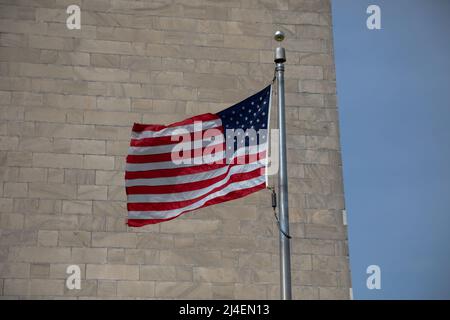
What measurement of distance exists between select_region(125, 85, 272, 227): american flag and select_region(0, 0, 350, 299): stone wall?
14.2 feet

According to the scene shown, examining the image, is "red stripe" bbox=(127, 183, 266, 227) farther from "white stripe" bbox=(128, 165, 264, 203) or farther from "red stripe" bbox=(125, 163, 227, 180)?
"red stripe" bbox=(125, 163, 227, 180)

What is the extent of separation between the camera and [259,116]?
42.8 feet

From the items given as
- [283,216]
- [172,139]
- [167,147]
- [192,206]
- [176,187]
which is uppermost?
[172,139]

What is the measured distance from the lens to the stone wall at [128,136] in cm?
1719

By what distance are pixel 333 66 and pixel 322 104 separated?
42.7 inches

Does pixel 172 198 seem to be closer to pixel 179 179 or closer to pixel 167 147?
pixel 179 179

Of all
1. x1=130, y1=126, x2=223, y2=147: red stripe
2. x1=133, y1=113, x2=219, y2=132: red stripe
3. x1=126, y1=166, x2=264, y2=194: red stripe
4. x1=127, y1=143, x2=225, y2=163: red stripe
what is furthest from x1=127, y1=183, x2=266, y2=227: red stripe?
x1=133, y1=113, x2=219, y2=132: red stripe

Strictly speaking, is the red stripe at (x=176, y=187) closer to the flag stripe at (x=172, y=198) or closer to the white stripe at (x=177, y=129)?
the flag stripe at (x=172, y=198)

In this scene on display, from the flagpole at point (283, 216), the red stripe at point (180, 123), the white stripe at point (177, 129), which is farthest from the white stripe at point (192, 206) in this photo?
the red stripe at point (180, 123)

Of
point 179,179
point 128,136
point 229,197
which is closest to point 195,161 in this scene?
point 179,179

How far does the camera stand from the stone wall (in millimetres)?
17188

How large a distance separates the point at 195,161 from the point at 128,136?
5.15 m

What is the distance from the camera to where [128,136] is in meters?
18.0

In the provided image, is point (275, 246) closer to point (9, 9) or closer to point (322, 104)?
point (322, 104)
